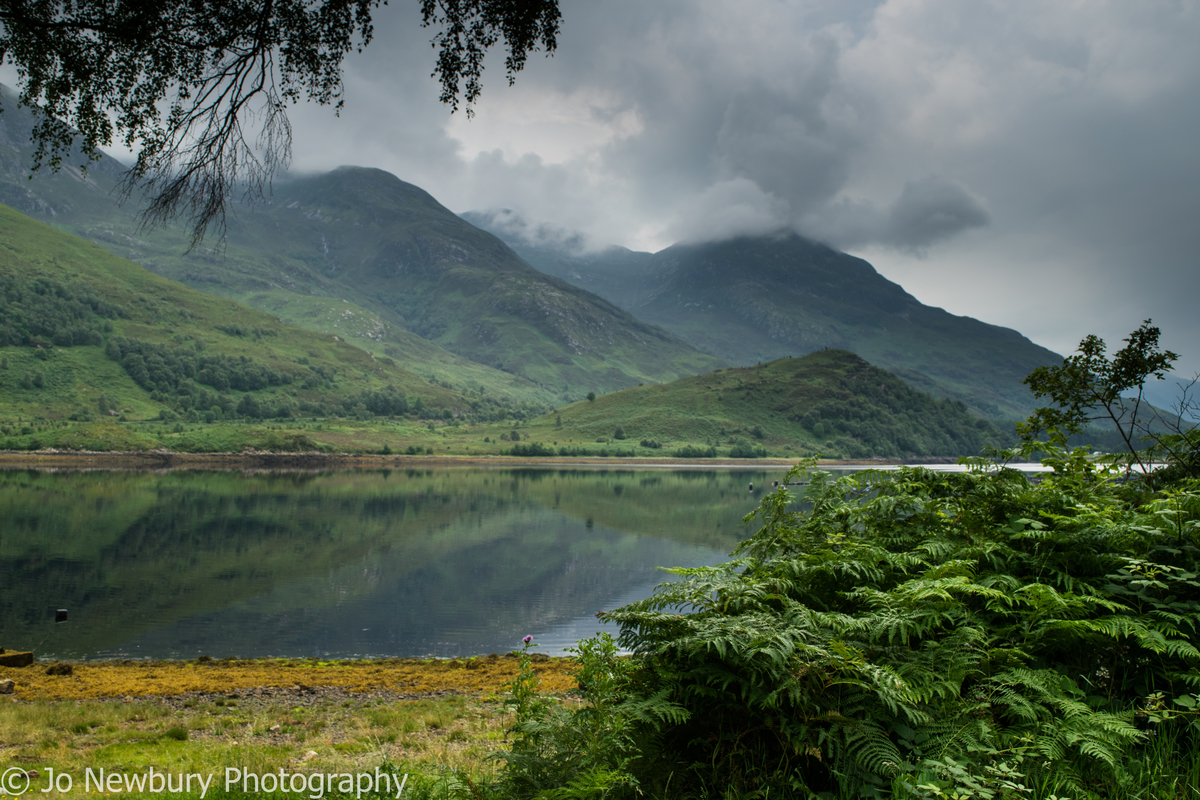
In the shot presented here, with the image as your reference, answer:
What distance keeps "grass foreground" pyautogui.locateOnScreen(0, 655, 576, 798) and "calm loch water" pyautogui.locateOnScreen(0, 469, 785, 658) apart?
16.8 ft

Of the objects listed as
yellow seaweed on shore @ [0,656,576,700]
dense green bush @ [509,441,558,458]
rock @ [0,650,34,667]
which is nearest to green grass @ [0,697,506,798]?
yellow seaweed on shore @ [0,656,576,700]

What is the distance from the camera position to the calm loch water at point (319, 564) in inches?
1027

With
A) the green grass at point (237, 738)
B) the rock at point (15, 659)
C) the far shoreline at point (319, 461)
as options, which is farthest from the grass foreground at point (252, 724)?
the far shoreline at point (319, 461)

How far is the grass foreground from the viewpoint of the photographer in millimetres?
6152

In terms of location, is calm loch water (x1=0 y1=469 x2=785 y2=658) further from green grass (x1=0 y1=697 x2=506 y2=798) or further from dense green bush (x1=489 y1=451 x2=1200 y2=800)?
dense green bush (x1=489 y1=451 x2=1200 y2=800)

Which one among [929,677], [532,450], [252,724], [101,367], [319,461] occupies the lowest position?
[319,461]

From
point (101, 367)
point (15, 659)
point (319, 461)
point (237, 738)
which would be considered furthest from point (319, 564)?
point (101, 367)

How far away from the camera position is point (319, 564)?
134 feet

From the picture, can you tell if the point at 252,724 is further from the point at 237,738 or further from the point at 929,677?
the point at 929,677

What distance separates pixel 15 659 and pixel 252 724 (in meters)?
11.1

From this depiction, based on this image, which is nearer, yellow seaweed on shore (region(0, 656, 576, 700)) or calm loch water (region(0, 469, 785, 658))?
yellow seaweed on shore (region(0, 656, 576, 700))

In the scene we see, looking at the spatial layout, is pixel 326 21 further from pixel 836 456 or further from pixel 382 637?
pixel 836 456

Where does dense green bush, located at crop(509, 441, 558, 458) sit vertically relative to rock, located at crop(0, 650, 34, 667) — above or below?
below

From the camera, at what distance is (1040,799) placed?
3.39 metres
